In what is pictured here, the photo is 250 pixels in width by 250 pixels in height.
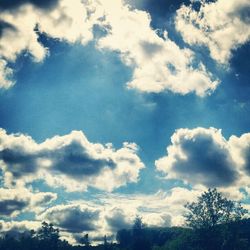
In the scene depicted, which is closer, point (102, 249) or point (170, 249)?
point (170, 249)

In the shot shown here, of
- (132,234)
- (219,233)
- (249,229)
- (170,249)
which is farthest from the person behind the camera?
(132,234)

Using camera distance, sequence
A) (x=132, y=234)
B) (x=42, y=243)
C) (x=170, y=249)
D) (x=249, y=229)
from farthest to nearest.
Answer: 1. (x=132, y=234)
2. (x=249, y=229)
3. (x=42, y=243)
4. (x=170, y=249)

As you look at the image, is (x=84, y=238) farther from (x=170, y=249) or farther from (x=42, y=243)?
(x=170, y=249)

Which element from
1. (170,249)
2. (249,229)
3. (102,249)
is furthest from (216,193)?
(102,249)

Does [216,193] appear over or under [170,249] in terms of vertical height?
over

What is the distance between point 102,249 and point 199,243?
10719 cm

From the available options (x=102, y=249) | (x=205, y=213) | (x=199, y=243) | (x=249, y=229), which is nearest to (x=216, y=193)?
(x=205, y=213)

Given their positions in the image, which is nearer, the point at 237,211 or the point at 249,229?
the point at 237,211

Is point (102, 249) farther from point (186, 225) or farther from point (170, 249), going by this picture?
point (186, 225)

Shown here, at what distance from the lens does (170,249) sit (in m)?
102

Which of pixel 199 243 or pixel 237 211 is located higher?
pixel 237 211

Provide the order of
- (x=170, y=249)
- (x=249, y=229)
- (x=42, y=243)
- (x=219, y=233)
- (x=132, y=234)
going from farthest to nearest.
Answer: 1. (x=132, y=234)
2. (x=249, y=229)
3. (x=42, y=243)
4. (x=170, y=249)
5. (x=219, y=233)

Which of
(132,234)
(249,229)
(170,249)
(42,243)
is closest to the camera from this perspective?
(170,249)

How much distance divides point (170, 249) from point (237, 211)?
121ft
